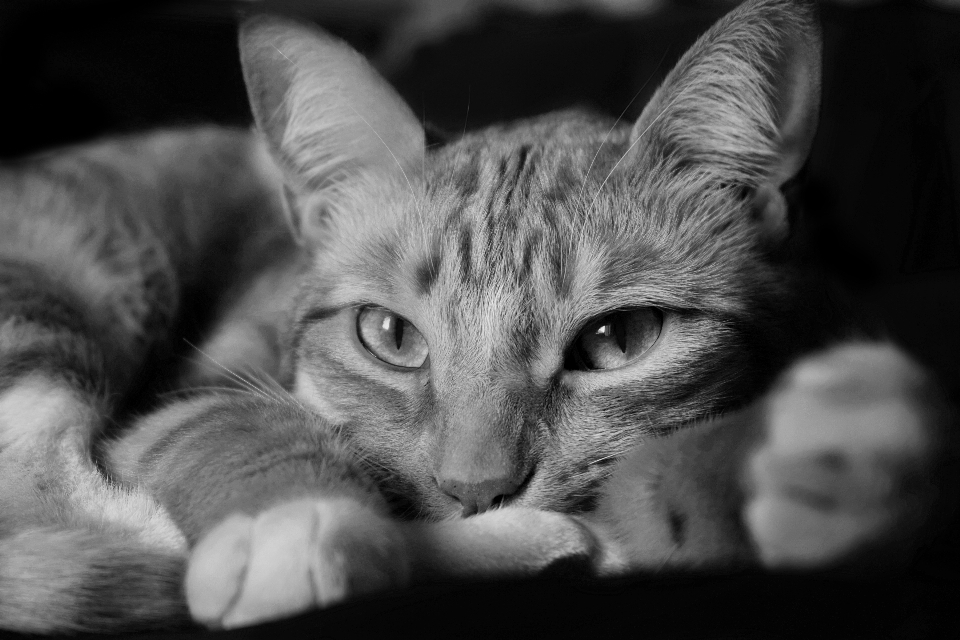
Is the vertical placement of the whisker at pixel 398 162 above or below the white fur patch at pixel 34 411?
above

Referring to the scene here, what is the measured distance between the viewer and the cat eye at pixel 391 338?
109 centimetres

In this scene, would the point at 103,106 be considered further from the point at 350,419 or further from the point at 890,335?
the point at 890,335

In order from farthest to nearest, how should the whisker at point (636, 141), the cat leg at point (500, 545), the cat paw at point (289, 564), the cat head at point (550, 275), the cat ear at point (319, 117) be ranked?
the cat ear at point (319, 117)
the whisker at point (636, 141)
the cat head at point (550, 275)
the cat leg at point (500, 545)
the cat paw at point (289, 564)

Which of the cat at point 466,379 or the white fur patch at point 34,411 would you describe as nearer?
the cat at point 466,379

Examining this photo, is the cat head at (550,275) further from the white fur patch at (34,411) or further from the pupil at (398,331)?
the white fur patch at (34,411)

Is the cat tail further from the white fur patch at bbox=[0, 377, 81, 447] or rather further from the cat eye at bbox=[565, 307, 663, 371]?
the cat eye at bbox=[565, 307, 663, 371]

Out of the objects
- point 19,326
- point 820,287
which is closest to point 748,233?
point 820,287

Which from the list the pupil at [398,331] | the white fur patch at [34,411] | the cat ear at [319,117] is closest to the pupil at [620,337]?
the pupil at [398,331]

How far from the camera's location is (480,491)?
3.00ft


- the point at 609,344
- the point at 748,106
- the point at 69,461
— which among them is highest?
the point at 748,106

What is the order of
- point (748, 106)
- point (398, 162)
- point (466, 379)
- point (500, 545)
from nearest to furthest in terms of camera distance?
point (500, 545)
point (466, 379)
point (748, 106)
point (398, 162)

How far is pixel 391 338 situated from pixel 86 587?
0.49 m

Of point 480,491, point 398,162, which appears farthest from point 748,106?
point 480,491

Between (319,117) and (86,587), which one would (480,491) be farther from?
(319,117)
